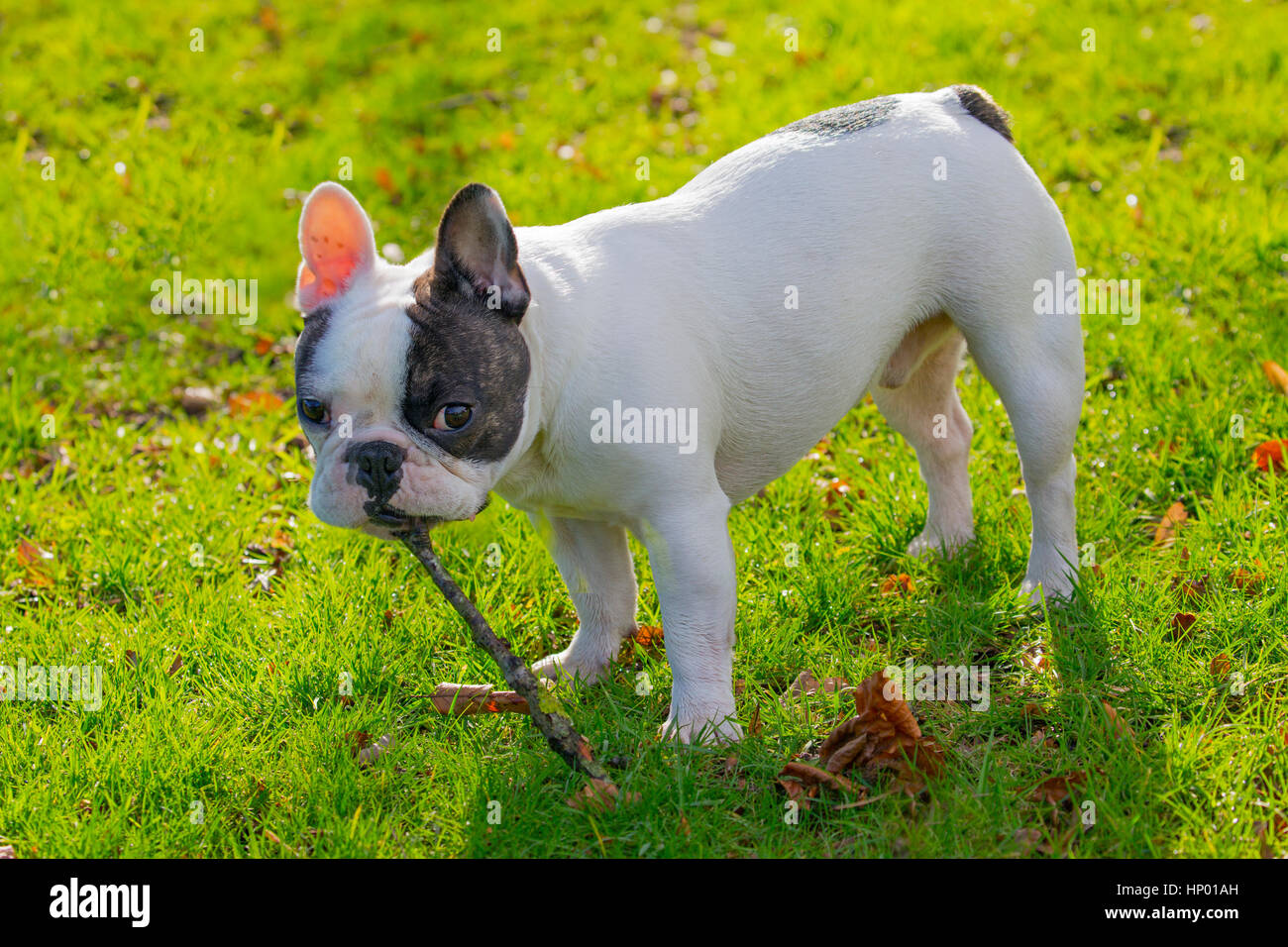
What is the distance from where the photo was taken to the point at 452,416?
277cm

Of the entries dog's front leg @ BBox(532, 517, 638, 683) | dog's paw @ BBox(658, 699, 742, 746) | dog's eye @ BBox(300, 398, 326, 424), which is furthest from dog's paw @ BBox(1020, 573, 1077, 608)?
dog's eye @ BBox(300, 398, 326, 424)

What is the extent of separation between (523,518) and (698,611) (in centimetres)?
146

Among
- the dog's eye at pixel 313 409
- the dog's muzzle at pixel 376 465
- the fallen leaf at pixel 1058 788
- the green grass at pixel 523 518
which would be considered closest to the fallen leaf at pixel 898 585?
the green grass at pixel 523 518

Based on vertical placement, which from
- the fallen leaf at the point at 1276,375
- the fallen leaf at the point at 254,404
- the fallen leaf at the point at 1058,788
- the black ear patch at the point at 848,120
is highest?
the black ear patch at the point at 848,120

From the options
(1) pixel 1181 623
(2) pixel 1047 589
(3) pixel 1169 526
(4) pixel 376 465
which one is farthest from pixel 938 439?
(4) pixel 376 465

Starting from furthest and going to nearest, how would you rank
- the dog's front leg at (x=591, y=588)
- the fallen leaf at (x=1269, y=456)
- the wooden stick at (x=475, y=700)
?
1. the fallen leaf at (x=1269, y=456)
2. the dog's front leg at (x=591, y=588)
3. the wooden stick at (x=475, y=700)

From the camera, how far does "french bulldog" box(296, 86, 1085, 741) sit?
277cm

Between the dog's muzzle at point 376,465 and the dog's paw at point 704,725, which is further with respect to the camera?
the dog's paw at point 704,725

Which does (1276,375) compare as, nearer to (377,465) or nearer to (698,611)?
(698,611)

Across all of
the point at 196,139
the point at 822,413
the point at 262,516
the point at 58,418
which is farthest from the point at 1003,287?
the point at 196,139

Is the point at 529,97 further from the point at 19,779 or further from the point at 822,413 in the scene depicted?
the point at 19,779

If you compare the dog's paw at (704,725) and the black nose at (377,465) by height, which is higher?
the black nose at (377,465)

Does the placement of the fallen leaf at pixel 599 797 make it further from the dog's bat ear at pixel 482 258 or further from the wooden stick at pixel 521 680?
the dog's bat ear at pixel 482 258

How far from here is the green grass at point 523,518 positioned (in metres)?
3.00
